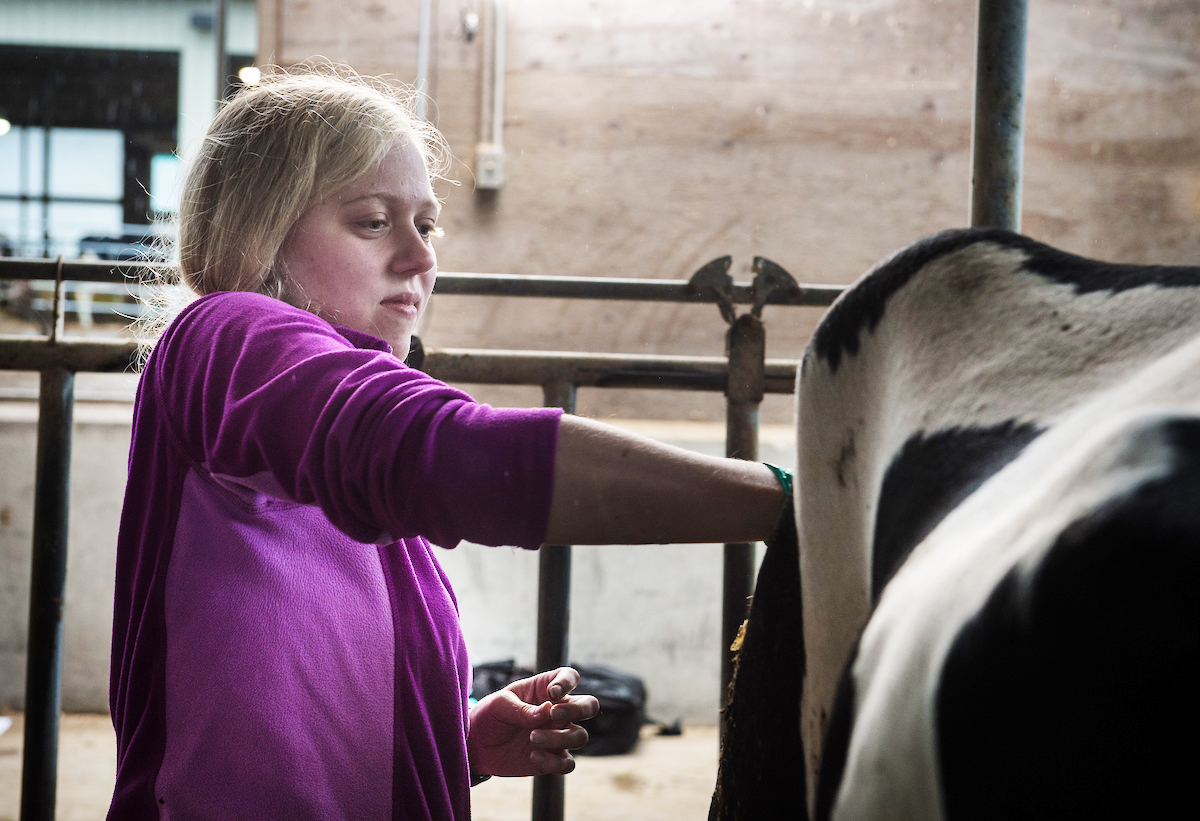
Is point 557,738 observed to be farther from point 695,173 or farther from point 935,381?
point 695,173

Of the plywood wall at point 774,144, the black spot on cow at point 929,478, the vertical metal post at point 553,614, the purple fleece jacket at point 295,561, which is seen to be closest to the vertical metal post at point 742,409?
the vertical metal post at point 553,614

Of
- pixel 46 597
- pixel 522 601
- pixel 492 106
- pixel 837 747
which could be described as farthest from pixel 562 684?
pixel 492 106

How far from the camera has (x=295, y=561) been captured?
665 millimetres

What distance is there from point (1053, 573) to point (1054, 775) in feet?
0.19

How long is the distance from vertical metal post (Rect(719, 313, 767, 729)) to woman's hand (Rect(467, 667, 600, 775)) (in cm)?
32

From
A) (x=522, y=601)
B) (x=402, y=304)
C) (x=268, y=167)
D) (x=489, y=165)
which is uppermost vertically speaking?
(x=489, y=165)

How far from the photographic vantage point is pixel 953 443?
41 centimetres

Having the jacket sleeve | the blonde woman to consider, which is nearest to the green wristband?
the blonde woman

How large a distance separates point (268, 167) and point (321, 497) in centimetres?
33

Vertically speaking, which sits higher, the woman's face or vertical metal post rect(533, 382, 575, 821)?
the woman's face

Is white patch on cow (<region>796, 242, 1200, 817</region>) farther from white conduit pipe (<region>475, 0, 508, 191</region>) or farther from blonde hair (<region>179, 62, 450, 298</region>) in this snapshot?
white conduit pipe (<region>475, 0, 508, 191</region>)

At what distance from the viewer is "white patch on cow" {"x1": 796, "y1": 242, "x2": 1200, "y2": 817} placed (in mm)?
374

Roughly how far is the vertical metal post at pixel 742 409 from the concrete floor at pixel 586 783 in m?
1.53

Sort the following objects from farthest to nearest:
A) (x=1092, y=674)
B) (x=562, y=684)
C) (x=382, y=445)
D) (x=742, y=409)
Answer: (x=742, y=409)
(x=562, y=684)
(x=382, y=445)
(x=1092, y=674)
